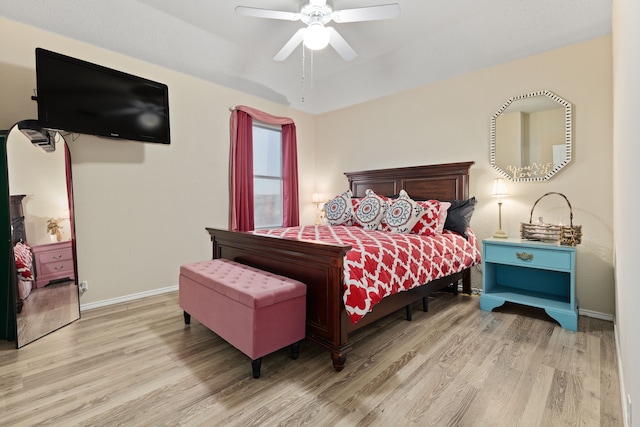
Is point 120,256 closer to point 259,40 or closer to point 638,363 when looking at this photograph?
point 259,40

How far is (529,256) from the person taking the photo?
2723 mm

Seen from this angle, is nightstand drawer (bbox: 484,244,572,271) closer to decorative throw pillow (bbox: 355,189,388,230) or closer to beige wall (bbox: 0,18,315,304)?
decorative throw pillow (bbox: 355,189,388,230)

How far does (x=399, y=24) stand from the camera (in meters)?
3.15

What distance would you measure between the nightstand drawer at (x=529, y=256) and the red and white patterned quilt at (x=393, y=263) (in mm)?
306

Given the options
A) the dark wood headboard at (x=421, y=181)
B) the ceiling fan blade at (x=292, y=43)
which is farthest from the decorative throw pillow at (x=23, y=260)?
the dark wood headboard at (x=421, y=181)

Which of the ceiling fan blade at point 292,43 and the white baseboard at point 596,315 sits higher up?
the ceiling fan blade at point 292,43

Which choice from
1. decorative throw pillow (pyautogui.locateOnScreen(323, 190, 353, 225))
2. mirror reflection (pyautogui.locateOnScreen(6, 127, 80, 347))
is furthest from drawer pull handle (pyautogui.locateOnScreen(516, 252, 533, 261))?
mirror reflection (pyautogui.locateOnScreen(6, 127, 80, 347))

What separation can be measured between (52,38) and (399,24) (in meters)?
3.35

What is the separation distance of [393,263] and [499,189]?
1694 mm

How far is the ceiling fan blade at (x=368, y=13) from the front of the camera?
7.48 ft

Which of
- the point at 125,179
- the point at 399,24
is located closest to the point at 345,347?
the point at 125,179

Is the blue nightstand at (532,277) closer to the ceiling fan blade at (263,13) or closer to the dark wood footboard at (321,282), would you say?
the dark wood footboard at (321,282)

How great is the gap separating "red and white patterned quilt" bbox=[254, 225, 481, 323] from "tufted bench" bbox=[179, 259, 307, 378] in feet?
1.21

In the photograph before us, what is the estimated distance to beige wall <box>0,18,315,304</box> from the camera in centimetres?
272
